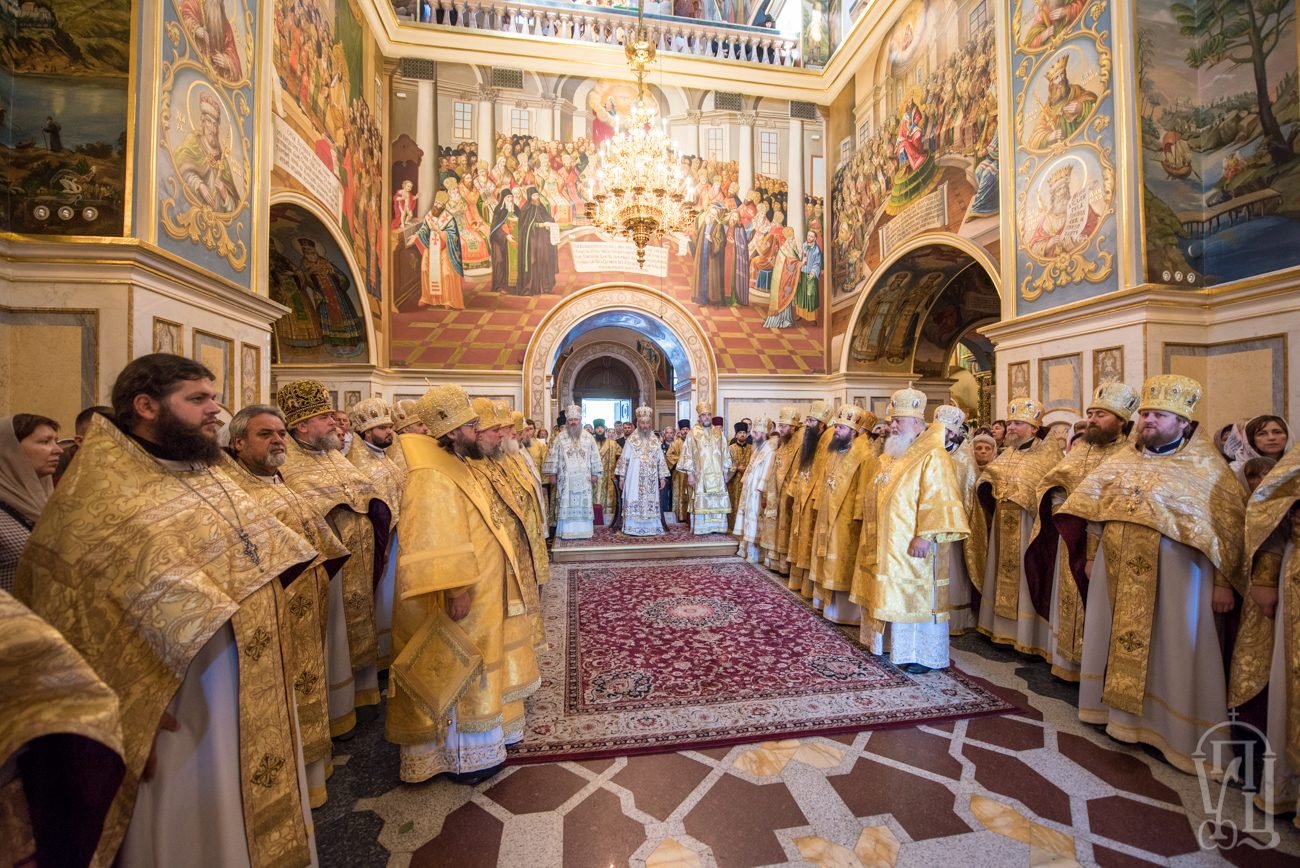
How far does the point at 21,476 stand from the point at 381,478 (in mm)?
1877

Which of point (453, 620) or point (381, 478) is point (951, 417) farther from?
point (381, 478)

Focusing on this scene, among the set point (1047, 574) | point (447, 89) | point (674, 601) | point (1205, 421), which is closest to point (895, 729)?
point (1047, 574)

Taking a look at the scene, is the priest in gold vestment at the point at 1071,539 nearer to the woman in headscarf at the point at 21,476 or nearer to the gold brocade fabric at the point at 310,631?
the gold brocade fabric at the point at 310,631

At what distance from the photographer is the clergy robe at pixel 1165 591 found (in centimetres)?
277

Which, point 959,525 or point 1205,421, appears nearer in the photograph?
point 959,525

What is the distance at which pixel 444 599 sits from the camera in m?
2.62

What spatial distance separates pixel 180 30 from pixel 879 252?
10.4 metres

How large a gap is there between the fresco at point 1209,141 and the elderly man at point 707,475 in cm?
589

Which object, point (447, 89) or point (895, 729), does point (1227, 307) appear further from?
point (447, 89)

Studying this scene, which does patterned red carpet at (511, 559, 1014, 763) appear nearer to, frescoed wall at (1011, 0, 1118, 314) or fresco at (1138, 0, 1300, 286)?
frescoed wall at (1011, 0, 1118, 314)

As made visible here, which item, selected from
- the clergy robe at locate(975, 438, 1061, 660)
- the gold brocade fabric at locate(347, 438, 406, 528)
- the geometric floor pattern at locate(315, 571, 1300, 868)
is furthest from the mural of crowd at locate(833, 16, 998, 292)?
the gold brocade fabric at locate(347, 438, 406, 528)

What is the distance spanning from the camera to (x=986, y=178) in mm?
7711

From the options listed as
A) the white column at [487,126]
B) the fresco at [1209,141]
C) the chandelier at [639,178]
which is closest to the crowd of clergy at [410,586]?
the fresco at [1209,141]

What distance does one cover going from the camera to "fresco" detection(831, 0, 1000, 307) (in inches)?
307
